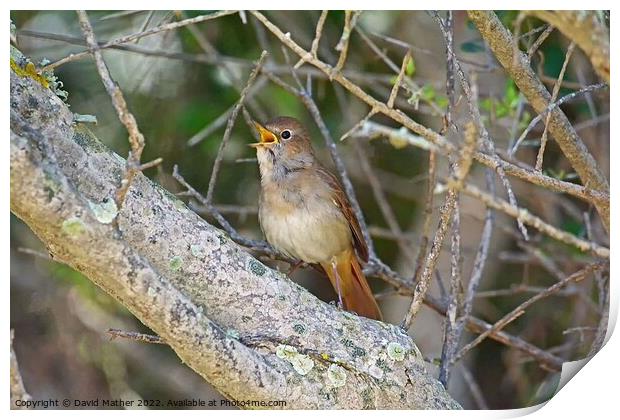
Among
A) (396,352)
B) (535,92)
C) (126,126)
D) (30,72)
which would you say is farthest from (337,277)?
(126,126)

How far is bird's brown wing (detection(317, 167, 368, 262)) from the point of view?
3.05 m

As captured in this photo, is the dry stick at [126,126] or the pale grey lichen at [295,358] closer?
the dry stick at [126,126]

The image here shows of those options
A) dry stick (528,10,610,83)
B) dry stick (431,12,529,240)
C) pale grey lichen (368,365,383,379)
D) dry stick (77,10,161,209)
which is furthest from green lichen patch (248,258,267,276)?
dry stick (528,10,610,83)

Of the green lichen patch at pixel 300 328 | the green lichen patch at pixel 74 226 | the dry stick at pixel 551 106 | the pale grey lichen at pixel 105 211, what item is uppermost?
the dry stick at pixel 551 106

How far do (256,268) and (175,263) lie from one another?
0.69 ft

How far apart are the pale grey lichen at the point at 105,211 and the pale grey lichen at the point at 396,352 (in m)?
0.80

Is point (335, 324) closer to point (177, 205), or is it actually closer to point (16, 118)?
point (177, 205)

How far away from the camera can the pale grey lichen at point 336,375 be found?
2258 millimetres

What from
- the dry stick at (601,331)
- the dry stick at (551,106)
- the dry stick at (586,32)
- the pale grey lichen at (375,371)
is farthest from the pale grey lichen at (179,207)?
the dry stick at (601,331)

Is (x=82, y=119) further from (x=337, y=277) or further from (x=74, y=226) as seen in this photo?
(x=337, y=277)

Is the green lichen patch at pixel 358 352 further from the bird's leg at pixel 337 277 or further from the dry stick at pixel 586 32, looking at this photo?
the dry stick at pixel 586 32

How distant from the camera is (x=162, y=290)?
2.01 meters
